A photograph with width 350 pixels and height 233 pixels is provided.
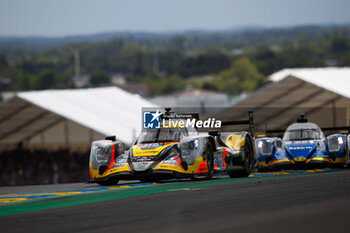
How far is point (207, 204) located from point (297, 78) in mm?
27323

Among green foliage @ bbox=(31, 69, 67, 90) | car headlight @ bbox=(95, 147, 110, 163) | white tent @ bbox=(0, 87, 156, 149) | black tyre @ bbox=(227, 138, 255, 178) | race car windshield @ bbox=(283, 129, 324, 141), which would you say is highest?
green foliage @ bbox=(31, 69, 67, 90)

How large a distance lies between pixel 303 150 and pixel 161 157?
20.6 ft

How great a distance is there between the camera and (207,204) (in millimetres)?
10680

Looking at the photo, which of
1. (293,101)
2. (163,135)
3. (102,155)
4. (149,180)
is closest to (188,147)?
(163,135)

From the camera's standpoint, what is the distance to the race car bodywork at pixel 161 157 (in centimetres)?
1540

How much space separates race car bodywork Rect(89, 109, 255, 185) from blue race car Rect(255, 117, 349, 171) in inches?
149

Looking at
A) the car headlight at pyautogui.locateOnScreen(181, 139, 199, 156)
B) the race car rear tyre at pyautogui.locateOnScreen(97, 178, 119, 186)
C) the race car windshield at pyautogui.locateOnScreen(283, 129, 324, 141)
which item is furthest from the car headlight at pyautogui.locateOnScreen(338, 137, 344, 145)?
the race car rear tyre at pyautogui.locateOnScreen(97, 178, 119, 186)

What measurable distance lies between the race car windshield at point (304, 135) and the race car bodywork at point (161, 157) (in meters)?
4.66

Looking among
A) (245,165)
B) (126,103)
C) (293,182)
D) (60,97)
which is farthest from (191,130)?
(126,103)

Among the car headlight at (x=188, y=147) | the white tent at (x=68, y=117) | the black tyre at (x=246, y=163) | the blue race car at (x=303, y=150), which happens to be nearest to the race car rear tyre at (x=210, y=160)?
the car headlight at (x=188, y=147)

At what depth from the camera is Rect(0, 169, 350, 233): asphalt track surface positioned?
28.0 ft

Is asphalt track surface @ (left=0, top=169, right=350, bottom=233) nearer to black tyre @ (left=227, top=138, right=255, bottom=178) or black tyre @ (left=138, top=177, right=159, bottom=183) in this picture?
black tyre @ (left=138, top=177, right=159, bottom=183)

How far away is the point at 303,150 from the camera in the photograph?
20453 mm

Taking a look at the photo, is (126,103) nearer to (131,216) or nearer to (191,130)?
(191,130)
